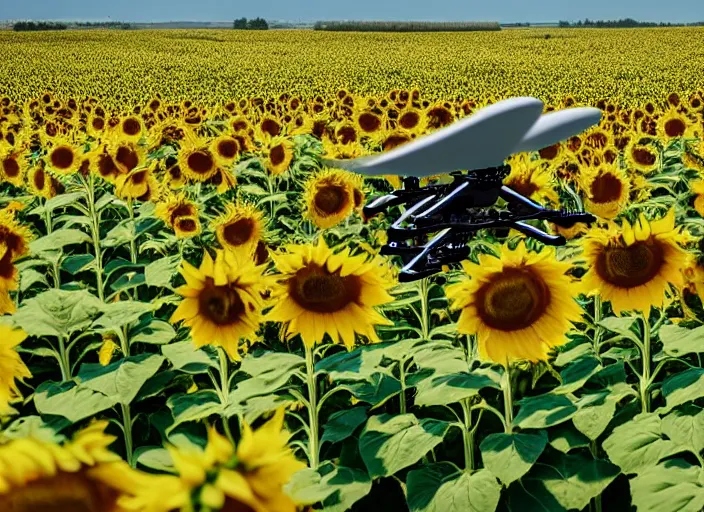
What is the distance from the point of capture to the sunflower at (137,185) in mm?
4941

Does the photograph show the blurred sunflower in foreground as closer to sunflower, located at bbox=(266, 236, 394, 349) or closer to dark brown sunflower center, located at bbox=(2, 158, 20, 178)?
sunflower, located at bbox=(266, 236, 394, 349)

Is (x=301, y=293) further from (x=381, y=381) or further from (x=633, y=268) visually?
(x=633, y=268)

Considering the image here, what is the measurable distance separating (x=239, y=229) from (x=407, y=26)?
282 ft

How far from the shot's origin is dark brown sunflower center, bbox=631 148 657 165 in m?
6.58

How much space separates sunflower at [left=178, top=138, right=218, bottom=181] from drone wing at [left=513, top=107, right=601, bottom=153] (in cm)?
422

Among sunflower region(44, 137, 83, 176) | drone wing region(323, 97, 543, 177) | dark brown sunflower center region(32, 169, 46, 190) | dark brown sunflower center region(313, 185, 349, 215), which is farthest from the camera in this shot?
dark brown sunflower center region(32, 169, 46, 190)

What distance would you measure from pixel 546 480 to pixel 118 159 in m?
3.68

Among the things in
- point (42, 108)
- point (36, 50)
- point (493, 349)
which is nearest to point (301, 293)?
point (493, 349)

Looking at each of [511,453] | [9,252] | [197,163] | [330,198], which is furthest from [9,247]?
[197,163]

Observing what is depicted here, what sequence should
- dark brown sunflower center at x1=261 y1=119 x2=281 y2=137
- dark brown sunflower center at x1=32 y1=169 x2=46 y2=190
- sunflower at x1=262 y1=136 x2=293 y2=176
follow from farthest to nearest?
dark brown sunflower center at x1=261 y1=119 x2=281 y2=137 < sunflower at x1=262 y1=136 x2=293 y2=176 < dark brown sunflower center at x1=32 y1=169 x2=46 y2=190

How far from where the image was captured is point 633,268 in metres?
2.38

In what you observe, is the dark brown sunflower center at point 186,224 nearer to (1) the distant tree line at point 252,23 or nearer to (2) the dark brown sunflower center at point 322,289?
(2) the dark brown sunflower center at point 322,289

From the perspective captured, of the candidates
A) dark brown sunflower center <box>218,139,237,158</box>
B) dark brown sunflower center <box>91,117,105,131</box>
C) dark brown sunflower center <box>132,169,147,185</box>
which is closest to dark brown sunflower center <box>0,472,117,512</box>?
dark brown sunflower center <box>132,169,147,185</box>

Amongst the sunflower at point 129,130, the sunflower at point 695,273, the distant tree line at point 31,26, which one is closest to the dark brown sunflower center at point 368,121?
the sunflower at point 129,130
